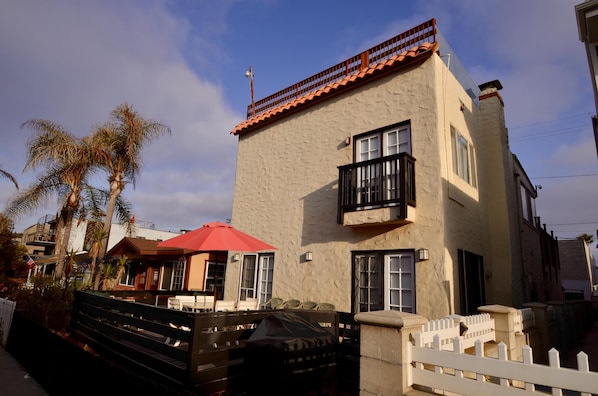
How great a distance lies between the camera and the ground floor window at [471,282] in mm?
7564

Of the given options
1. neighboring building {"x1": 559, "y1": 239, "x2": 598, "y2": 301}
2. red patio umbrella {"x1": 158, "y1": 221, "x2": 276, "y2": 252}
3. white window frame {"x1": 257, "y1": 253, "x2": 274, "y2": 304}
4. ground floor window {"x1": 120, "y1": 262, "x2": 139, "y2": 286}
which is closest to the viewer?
red patio umbrella {"x1": 158, "y1": 221, "x2": 276, "y2": 252}

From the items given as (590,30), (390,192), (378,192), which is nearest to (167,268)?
(378,192)

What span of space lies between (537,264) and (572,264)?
2358cm

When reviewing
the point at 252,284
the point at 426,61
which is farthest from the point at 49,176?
the point at 426,61

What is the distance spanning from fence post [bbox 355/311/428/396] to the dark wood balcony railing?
7.38 m

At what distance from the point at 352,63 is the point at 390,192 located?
14.6 ft

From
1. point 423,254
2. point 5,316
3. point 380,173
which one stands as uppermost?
point 380,173

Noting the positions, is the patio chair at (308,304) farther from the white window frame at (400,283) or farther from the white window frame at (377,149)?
the white window frame at (377,149)

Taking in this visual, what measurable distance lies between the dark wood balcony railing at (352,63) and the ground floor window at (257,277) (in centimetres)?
541

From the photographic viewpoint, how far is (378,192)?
8.09m

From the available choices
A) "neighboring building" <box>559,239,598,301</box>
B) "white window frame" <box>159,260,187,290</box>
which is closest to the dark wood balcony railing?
"white window frame" <box>159,260,187,290</box>

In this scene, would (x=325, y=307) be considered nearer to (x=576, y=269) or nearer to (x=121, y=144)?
(x=121, y=144)

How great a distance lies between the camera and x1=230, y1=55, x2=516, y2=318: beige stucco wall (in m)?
7.48

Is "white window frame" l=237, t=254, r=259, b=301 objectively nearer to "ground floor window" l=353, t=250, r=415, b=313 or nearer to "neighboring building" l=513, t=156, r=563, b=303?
"ground floor window" l=353, t=250, r=415, b=313
